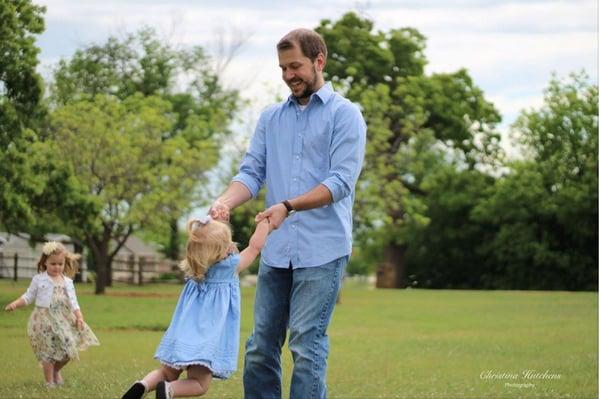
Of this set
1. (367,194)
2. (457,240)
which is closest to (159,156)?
(367,194)

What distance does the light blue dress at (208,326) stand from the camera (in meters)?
6.05

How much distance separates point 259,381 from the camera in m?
6.23

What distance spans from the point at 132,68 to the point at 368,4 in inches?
399

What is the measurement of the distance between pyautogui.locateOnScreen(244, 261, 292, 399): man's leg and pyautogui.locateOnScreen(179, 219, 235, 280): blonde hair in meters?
0.29

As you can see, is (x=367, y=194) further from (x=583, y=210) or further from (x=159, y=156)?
(x=583, y=210)

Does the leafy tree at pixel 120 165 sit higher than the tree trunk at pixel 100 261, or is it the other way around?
the leafy tree at pixel 120 165

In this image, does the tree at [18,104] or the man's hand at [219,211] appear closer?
the man's hand at [219,211]

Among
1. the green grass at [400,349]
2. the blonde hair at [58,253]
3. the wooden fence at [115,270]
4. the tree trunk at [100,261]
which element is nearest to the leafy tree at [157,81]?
the wooden fence at [115,270]

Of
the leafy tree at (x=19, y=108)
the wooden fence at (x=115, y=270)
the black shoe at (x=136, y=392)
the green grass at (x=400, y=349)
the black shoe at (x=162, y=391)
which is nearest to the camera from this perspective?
the black shoe at (x=136, y=392)

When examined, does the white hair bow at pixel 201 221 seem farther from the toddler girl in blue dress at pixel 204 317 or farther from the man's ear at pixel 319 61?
the man's ear at pixel 319 61

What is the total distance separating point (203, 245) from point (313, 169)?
0.71m

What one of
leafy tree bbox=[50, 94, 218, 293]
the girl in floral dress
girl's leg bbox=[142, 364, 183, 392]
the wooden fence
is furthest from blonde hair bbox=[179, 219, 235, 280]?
the wooden fence

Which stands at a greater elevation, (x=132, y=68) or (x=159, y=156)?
(x=132, y=68)

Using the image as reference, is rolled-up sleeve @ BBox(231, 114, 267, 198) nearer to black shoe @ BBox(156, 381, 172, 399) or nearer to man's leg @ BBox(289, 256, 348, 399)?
man's leg @ BBox(289, 256, 348, 399)
